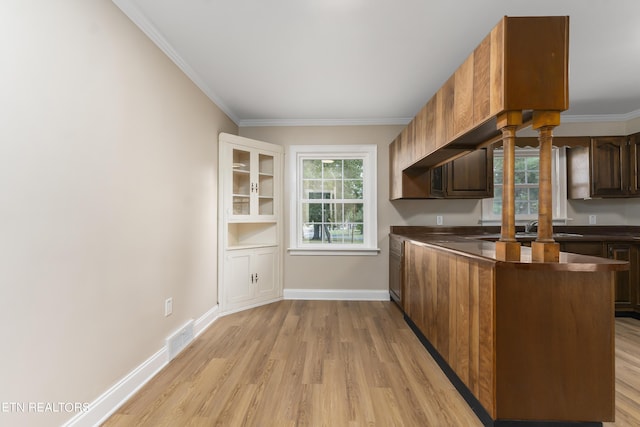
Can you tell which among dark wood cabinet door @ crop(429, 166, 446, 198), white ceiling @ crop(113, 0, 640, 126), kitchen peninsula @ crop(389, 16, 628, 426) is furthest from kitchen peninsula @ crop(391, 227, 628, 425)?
dark wood cabinet door @ crop(429, 166, 446, 198)

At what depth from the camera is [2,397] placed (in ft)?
3.78

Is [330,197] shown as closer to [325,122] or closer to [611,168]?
[325,122]

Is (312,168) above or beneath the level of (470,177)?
above

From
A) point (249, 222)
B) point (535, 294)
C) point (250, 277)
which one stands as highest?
point (249, 222)

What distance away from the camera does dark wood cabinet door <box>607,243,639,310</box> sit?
3.27 m

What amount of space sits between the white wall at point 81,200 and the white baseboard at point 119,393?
6 centimetres

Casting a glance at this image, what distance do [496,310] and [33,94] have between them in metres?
2.41

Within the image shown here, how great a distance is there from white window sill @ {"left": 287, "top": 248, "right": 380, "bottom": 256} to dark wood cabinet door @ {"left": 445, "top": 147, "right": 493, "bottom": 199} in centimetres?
126

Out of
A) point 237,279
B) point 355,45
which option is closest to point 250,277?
point 237,279

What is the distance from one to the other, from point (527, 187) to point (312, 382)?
383 centimetres

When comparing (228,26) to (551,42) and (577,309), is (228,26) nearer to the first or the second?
(551,42)

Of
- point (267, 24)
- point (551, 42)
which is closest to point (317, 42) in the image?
point (267, 24)

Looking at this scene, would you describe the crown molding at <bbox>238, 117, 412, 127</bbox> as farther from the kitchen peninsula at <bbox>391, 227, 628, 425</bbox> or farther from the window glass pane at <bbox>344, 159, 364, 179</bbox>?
the kitchen peninsula at <bbox>391, 227, 628, 425</bbox>

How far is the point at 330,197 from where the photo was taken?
4176 millimetres
